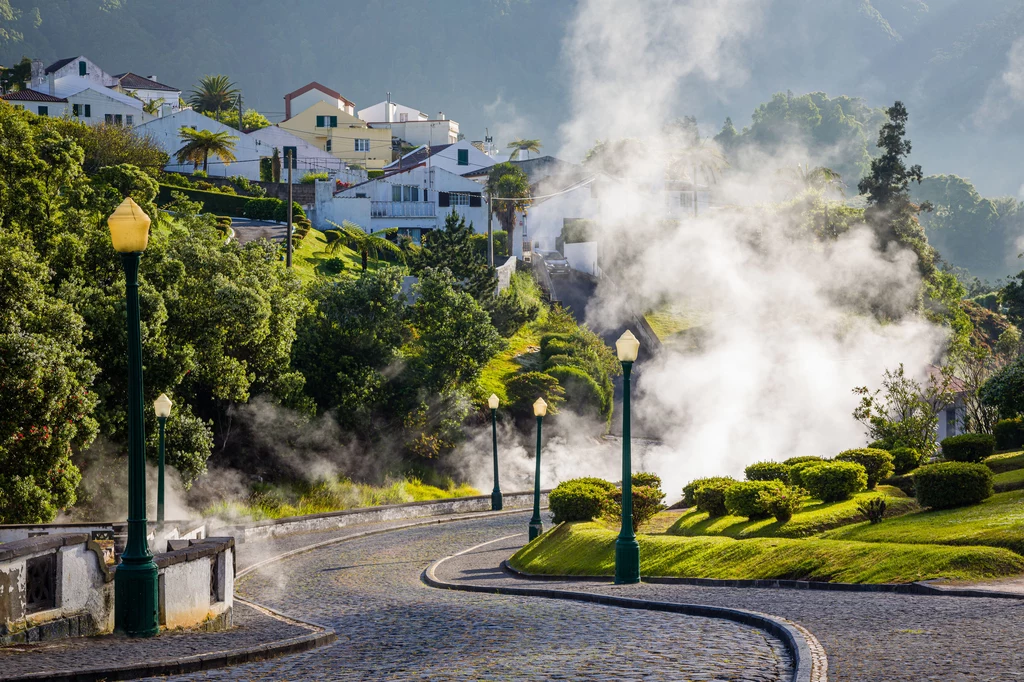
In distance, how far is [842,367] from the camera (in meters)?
54.4

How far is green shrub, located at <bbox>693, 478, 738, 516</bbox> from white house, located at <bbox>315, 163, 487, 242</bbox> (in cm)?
5134

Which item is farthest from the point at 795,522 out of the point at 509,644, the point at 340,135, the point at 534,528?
the point at 340,135

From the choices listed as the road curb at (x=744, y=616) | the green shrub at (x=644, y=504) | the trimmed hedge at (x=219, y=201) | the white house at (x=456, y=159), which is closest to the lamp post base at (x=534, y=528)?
the green shrub at (x=644, y=504)

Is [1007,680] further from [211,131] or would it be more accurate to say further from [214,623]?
[211,131]

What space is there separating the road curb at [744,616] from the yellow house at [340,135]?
301 feet

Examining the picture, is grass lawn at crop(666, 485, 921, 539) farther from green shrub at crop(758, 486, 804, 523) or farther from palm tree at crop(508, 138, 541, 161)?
palm tree at crop(508, 138, 541, 161)

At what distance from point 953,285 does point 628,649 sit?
73.2 metres

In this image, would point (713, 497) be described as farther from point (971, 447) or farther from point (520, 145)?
point (520, 145)

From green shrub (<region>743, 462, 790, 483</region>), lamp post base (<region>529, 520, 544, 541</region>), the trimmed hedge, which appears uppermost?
the trimmed hedge

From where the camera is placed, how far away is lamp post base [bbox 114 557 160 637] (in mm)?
11398

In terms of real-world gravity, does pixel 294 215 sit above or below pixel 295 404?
above

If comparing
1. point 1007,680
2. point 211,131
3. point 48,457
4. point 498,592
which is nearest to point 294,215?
point 211,131

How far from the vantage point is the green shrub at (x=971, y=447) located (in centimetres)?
2969

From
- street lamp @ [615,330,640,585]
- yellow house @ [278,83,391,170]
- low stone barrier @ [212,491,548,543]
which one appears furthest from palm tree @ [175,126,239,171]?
street lamp @ [615,330,640,585]
